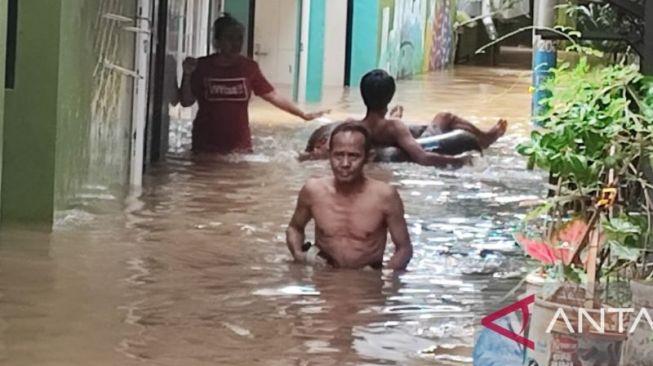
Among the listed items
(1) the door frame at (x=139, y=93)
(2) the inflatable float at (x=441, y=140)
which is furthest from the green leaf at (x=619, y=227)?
(2) the inflatable float at (x=441, y=140)

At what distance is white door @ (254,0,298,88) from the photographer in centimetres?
2011

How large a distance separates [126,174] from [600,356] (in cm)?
606

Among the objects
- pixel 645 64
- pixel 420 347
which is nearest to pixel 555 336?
pixel 645 64

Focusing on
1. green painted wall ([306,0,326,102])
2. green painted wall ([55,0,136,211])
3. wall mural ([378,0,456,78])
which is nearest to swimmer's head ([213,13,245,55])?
green painted wall ([55,0,136,211])

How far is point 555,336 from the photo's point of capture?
3.39 meters

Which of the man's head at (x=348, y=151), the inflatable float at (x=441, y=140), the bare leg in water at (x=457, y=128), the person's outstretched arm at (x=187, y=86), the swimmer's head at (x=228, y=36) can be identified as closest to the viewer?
the man's head at (x=348, y=151)

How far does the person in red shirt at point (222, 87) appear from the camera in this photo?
10844 mm

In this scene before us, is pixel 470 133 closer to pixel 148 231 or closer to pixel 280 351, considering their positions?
pixel 148 231

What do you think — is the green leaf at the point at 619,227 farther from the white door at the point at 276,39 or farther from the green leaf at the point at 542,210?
the white door at the point at 276,39

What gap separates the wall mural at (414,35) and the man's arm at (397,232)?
57.1 ft

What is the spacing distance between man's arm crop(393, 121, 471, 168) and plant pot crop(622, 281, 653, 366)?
732 centimetres

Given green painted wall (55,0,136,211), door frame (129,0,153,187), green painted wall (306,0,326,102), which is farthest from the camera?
green painted wall (306,0,326,102)

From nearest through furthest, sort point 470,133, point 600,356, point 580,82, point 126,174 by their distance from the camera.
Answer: point 600,356
point 580,82
point 126,174
point 470,133

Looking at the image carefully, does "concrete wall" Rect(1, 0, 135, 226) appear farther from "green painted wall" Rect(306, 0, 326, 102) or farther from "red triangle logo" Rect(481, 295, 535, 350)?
"green painted wall" Rect(306, 0, 326, 102)
